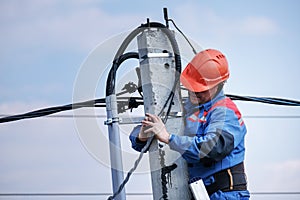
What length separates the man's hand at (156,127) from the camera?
3035mm

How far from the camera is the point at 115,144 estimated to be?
11.0 ft

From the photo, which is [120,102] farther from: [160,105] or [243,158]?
[243,158]

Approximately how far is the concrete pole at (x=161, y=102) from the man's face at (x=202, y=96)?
133 millimetres

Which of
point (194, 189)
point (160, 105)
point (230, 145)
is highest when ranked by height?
point (160, 105)

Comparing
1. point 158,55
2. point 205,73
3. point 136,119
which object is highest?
point 158,55

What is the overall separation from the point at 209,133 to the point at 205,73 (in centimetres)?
45

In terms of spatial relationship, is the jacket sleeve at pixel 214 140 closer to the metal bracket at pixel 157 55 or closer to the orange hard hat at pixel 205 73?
the orange hard hat at pixel 205 73

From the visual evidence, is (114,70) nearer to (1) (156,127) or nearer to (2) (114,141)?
(2) (114,141)

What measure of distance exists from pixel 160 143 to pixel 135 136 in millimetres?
203

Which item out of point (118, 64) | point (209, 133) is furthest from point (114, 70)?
point (209, 133)

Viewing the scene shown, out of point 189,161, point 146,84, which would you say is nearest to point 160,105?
point 146,84

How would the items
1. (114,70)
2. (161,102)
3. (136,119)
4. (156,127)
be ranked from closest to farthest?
(156,127)
(161,102)
(136,119)
(114,70)

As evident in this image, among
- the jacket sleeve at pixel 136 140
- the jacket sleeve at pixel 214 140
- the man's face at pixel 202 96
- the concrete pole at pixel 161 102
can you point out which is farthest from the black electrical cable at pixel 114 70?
the jacket sleeve at pixel 214 140

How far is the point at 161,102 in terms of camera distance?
3.21 m
